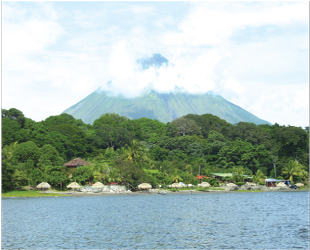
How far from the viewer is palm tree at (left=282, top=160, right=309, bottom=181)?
7594 cm

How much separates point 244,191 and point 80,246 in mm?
56437

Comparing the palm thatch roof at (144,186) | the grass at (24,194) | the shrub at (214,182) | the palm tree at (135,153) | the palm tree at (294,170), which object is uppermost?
the palm tree at (135,153)

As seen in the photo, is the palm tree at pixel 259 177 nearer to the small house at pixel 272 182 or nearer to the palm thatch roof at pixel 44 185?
the small house at pixel 272 182

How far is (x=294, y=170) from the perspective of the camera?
7662 centimetres

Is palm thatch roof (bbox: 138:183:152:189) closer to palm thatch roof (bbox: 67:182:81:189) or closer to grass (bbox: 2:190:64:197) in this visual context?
palm thatch roof (bbox: 67:182:81:189)

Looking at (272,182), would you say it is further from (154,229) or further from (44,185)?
(154,229)

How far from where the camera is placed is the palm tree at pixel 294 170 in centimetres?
7594

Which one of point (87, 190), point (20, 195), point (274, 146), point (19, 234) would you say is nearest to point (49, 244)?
point (19, 234)

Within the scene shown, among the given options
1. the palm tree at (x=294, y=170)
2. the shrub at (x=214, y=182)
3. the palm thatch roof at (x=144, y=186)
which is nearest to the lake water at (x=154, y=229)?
the palm thatch roof at (x=144, y=186)

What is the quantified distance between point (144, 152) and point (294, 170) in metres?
32.1

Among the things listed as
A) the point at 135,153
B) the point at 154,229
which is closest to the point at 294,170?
the point at 135,153

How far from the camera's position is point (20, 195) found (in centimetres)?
5138

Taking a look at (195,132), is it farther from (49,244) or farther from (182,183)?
(49,244)

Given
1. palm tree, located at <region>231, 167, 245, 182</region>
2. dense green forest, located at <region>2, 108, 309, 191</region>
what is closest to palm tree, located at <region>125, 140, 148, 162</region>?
dense green forest, located at <region>2, 108, 309, 191</region>
